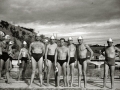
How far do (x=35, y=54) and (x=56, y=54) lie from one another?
1103 mm

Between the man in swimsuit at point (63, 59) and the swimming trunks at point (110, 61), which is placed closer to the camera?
the swimming trunks at point (110, 61)

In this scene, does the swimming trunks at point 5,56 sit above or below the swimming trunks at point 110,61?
above

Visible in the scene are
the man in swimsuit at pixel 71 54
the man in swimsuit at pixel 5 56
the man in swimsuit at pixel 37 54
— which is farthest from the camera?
the man in swimsuit at pixel 5 56

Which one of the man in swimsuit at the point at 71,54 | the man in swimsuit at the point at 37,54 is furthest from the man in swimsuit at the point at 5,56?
the man in swimsuit at the point at 71,54

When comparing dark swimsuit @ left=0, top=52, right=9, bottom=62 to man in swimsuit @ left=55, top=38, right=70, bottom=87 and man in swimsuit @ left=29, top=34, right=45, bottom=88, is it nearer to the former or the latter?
man in swimsuit @ left=29, top=34, right=45, bottom=88

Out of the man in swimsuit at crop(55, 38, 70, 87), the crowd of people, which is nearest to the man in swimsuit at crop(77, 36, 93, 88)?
the crowd of people

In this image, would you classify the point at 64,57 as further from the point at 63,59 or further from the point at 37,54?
the point at 37,54

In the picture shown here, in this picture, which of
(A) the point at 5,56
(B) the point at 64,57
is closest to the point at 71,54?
(B) the point at 64,57

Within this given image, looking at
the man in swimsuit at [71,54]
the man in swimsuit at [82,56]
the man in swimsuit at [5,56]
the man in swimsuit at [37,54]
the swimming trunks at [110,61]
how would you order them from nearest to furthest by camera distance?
the swimming trunks at [110,61] → the man in swimsuit at [82,56] → the man in swimsuit at [37,54] → the man in swimsuit at [71,54] → the man in swimsuit at [5,56]

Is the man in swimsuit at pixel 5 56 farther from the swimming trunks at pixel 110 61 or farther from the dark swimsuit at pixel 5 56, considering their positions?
the swimming trunks at pixel 110 61

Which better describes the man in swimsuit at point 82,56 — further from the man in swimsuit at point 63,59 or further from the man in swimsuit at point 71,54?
the man in swimsuit at point 63,59

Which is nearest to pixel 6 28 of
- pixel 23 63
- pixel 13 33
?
pixel 13 33

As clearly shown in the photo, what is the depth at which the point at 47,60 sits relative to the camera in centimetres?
891

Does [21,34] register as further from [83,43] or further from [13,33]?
[83,43]
